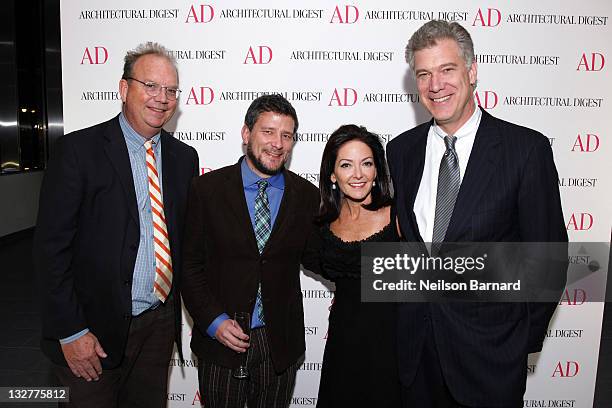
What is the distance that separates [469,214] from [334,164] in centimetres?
82

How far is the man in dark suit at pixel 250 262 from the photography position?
2393 mm

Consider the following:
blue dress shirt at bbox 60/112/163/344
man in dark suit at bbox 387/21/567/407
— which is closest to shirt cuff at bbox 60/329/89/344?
blue dress shirt at bbox 60/112/163/344

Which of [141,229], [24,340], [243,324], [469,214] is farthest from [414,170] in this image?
[24,340]

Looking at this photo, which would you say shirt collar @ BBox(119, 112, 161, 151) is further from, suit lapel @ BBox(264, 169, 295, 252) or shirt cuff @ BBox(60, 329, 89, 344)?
shirt cuff @ BBox(60, 329, 89, 344)

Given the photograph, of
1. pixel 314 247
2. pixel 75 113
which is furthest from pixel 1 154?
pixel 314 247

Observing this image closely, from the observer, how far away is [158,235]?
2383 millimetres

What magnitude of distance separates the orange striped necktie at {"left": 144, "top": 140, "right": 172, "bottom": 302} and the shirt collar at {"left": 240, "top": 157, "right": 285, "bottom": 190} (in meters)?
0.43

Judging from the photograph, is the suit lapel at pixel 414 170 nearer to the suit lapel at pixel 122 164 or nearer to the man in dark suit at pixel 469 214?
the man in dark suit at pixel 469 214

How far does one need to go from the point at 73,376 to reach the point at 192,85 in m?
2.12

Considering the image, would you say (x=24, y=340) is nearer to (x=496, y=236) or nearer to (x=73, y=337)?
(x=73, y=337)

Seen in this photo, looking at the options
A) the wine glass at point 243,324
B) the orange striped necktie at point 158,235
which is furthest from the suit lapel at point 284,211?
the orange striped necktie at point 158,235

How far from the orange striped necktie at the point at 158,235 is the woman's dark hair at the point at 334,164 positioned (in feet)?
2.62

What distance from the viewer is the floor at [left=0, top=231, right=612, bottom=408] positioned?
414 cm

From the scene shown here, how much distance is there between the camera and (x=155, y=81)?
2.31m
